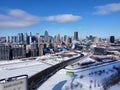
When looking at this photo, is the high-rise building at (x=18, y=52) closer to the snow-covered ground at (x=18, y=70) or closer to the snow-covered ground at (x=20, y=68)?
the snow-covered ground at (x=20, y=68)

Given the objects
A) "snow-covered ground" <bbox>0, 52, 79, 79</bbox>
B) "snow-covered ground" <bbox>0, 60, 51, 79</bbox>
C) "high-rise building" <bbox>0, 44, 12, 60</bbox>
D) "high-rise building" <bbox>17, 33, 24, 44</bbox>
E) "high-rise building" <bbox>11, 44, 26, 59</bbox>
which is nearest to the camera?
"snow-covered ground" <bbox>0, 60, 51, 79</bbox>

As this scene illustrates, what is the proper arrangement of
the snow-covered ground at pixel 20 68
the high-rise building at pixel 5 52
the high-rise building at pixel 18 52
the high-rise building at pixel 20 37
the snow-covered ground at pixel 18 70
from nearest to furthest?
the snow-covered ground at pixel 18 70
the snow-covered ground at pixel 20 68
the high-rise building at pixel 5 52
the high-rise building at pixel 18 52
the high-rise building at pixel 20 37

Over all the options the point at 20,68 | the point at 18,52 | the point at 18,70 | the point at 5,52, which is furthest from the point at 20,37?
the point at 18,70

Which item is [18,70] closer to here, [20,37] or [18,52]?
[18,52]

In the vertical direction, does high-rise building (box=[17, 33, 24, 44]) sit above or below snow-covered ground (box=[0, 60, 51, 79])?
above

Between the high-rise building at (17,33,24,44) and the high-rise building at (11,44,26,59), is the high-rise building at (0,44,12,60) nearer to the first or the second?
the high-rise building at (11,44,26,59)

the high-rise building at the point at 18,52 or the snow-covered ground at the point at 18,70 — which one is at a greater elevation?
the high-rise building at the point at 18,52

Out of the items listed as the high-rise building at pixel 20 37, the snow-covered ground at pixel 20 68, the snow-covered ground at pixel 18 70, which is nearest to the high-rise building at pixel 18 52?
the snow-covered ground at pixel 20 68

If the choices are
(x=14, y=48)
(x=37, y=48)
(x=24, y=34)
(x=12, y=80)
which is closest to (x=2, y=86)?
(x=12, y=80)

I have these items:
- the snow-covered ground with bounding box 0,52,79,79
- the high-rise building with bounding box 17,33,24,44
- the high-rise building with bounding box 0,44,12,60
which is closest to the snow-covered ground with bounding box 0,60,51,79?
the snow-covered ground with bounding box 0,52,79,79

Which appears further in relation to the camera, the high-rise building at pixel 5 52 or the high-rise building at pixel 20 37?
the high-rise building at pixel 20 37

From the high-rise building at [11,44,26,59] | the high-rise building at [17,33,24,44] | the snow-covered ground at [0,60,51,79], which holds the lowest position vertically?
the snow-covered ground at [0,60,51,79]

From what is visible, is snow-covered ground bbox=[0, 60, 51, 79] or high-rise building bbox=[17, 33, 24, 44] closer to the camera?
snow-covered ground bbox=[0, 60, 51, 79]
